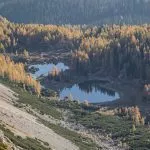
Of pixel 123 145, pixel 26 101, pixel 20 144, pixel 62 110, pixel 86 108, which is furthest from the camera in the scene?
pixel 86 108

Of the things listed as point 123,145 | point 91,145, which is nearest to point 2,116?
point 91,145

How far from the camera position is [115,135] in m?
148

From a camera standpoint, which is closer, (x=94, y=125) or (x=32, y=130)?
(x=32, y=130)

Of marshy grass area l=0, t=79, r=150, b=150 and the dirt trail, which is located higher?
the dirt trail

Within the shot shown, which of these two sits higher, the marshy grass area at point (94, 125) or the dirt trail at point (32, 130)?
the dirt trail at point (32, 130)

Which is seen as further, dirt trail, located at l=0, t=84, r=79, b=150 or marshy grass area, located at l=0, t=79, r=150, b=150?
marshy grass area, located at l=0, t=79, r=150, b=150

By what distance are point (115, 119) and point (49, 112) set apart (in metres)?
22.6

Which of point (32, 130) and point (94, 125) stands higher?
point (32, 130)

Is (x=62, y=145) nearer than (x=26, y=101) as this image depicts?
Yes

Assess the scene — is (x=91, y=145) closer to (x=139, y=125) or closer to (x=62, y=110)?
(x=139, y=125)

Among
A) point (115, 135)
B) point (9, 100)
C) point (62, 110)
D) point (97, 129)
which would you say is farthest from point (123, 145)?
point (62, 110)

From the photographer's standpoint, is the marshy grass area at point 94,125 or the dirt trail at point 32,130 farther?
the marshy grass area at point 94,125

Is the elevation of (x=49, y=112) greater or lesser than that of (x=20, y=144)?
lesser

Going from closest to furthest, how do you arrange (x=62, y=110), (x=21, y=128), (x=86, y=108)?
(x=21, y=128) < (x=62, y=110) < (x=86, y=108)
